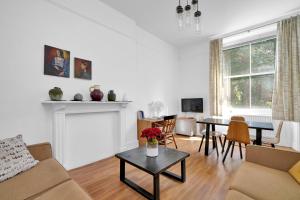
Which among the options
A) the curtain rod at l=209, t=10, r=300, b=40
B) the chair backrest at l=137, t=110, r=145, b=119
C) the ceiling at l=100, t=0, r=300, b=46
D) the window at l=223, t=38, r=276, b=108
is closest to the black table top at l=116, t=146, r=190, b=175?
the chair backrest at l=137, t=110, r=145, b=119

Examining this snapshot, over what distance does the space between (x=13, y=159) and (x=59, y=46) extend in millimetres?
1720

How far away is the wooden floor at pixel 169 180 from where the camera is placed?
1814mm

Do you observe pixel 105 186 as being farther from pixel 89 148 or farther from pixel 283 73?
pixel 283 73

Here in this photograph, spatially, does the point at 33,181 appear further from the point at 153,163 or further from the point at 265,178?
the point at 265,178

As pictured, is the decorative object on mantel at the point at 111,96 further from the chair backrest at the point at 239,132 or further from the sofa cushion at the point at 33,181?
the chair backrest at the point at 239,132

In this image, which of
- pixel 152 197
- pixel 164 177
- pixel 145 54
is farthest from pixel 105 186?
pixel 145 54

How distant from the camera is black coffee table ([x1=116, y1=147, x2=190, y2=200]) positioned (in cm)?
164

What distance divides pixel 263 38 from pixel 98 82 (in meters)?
4.43

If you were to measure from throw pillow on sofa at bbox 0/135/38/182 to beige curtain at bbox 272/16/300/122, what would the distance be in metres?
4.83

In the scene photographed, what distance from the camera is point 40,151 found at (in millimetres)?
1789

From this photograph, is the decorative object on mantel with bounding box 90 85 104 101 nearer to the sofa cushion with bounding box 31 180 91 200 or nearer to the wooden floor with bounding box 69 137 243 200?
the wooden floor with bounding box 69 137 243 200

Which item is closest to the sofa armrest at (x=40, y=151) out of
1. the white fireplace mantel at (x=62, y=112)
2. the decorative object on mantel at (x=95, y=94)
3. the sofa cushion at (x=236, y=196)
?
the white fireplace mantel at (x=62, y=112)

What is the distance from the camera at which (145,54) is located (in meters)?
4.09

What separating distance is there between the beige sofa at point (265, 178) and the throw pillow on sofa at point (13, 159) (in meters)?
1.93
